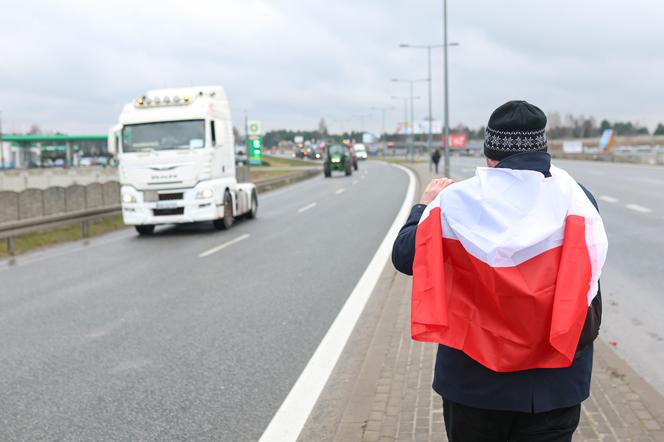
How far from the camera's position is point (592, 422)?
13.4ft

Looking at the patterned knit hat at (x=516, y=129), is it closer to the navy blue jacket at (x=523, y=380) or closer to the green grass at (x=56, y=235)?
the navy blue jacket at (x=523, y=380)

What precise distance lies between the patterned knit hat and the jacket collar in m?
0.02

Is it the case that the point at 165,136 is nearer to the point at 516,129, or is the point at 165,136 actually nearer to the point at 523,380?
the point at 516,129

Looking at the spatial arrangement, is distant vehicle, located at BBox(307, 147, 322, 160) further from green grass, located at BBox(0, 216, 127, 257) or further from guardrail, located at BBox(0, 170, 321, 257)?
guardrail, located at BBox(0, 170, 321, 257)

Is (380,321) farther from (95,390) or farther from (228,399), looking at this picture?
(95,390)

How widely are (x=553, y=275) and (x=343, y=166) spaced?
5174 centimetres

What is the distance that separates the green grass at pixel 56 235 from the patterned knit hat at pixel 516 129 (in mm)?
13169

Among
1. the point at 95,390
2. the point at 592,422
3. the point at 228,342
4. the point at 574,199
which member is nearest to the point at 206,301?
the point at 228,342

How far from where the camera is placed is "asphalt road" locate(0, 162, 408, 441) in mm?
4730

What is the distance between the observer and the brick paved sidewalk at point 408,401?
4043 mm

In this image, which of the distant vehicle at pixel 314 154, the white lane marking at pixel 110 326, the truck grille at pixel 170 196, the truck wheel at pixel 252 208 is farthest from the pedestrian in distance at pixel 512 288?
the distant vehicle at pixel 314 154

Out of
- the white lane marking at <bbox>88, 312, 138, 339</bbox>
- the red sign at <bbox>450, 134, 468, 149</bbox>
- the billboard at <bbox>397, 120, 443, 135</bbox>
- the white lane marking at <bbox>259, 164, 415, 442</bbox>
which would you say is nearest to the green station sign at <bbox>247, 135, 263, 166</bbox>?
the white lane marking at <bbox>259, 164, 415, 442</bbox>

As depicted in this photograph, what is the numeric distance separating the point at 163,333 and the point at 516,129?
534 centimetres

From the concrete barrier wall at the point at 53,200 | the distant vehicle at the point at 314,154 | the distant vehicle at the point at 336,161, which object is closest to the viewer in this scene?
the concrete barrier wall at the point at 53,200
